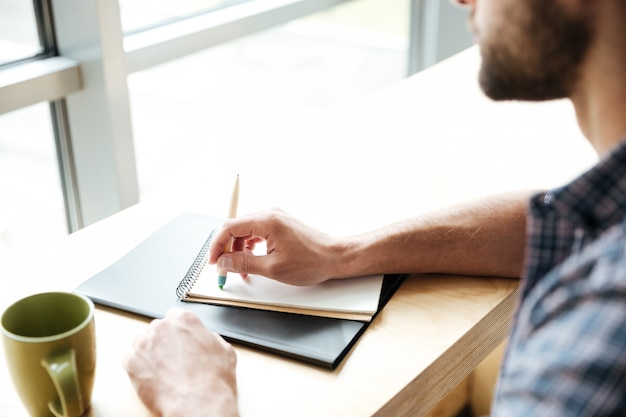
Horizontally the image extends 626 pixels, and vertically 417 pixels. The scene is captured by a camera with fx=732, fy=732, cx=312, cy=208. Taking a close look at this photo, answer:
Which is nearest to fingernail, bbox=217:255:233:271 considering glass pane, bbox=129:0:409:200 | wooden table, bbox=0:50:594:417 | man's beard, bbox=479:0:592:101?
wooden table, bbox=0:50:594:417

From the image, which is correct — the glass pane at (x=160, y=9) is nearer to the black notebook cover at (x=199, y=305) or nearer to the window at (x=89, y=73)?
the window at (x=89, y=73)

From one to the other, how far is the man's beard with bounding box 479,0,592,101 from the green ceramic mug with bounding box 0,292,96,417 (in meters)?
0.47

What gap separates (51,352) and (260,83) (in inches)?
125

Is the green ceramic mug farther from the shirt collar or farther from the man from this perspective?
the shirt collar

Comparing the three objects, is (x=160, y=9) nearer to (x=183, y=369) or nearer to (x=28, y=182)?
(x=28, y=182)

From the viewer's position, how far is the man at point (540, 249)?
1.66ft

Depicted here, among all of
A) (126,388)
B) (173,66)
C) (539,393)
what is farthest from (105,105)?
(173,66)

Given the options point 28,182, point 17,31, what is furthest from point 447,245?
point 28,182

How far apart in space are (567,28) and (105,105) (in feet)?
3.23

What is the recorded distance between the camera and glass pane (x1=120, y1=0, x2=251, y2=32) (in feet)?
5.39

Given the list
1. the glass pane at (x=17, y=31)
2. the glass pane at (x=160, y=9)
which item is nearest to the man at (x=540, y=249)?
the glass pane at (x=17, y=31)

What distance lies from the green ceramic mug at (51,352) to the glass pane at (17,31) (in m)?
0.82

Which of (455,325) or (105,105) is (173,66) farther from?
(455,325)

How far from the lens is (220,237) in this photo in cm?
87
